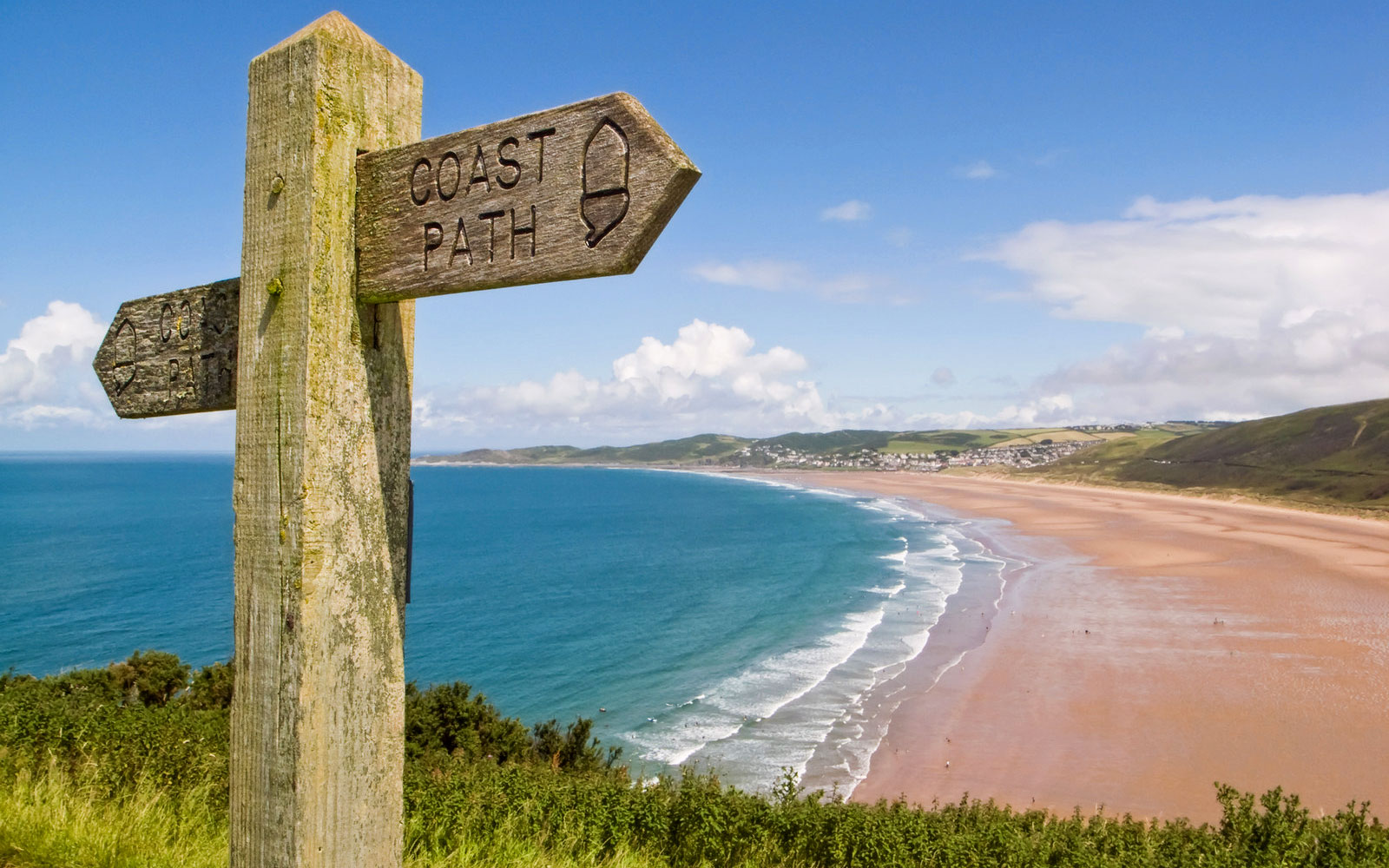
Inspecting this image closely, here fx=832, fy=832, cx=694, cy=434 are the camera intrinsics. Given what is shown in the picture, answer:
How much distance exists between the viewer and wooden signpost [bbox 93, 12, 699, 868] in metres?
1.70

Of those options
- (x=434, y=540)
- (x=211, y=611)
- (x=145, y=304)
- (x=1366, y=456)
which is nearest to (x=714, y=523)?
(x=434, y=540)

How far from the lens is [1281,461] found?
86.2 meters

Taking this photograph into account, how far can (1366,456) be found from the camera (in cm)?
7781

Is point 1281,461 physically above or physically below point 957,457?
above

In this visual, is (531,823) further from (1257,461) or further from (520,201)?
(1257,461)

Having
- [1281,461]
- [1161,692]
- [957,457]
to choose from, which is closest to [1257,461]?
[1281,461]

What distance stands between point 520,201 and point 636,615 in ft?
107

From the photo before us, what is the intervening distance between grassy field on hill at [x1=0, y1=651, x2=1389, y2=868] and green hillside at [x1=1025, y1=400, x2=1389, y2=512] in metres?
72.0

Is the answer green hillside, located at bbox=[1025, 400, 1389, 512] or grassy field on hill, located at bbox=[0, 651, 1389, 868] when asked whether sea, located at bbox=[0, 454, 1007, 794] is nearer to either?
grassy field on hill, located at bbox=[0, 651, 1389, 868]

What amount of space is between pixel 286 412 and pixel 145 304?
0.85m

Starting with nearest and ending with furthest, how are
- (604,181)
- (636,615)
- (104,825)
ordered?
(604,181) < (104,825) < (636,615)

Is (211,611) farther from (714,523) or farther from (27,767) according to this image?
(714,523)

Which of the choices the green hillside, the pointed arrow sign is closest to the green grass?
the pointed arrow sign

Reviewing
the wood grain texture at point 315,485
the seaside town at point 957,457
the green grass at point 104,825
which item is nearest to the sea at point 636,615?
the green grass at point 104,825
